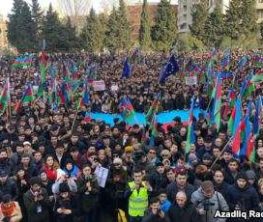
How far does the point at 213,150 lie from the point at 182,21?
74.6 m

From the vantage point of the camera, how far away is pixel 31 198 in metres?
8.32

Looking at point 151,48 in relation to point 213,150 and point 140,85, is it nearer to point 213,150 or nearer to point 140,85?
point 140,85

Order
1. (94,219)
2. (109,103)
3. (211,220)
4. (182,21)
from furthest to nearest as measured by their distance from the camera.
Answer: (182,21) < (109,103) < (94,219) < (211,220)

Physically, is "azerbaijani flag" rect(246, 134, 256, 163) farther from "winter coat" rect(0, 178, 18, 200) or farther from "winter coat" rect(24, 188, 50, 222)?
"winter coat" rect(0, 178, 18, 200)

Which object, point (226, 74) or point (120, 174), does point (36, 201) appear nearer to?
point (120, 174)

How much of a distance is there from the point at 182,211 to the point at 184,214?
0.16 feet

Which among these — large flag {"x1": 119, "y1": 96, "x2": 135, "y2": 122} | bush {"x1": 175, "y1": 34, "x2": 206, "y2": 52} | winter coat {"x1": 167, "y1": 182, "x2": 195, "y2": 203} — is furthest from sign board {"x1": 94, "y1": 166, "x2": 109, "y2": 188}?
bush {"x1": 175, "y1": 34, "x2": 206, "y2": 52}

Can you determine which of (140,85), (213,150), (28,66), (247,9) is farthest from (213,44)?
(213,150)

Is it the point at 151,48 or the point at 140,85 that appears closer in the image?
the point at 140,85

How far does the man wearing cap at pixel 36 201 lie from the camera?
8.30m

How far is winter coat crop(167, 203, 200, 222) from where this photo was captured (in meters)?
7.35

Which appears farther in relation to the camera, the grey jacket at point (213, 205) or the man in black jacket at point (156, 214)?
the grey jacket at point (213, 205)

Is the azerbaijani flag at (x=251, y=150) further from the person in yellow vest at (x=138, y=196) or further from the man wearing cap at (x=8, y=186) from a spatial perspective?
the man wearing cap at (x=8, y=186)

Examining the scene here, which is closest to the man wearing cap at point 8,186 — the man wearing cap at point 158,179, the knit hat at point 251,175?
the man wearing cap at point 158,179
